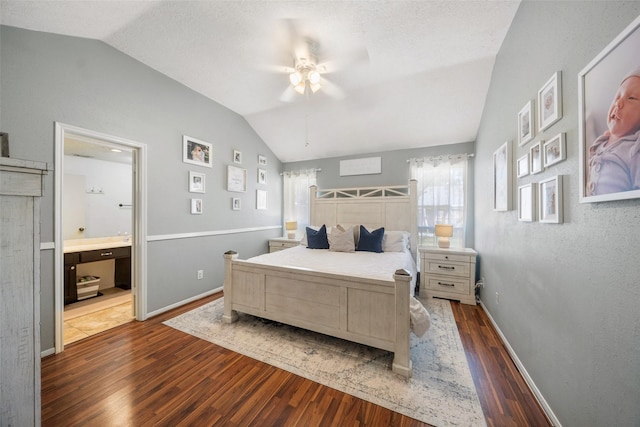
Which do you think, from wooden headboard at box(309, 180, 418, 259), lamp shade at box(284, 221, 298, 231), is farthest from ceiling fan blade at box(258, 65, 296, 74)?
lamp shade at box(284, 221, 298, 231)

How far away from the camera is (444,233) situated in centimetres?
330

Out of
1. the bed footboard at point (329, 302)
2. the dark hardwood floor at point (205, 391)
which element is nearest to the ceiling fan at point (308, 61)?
the bed footboard at point (329, 302)

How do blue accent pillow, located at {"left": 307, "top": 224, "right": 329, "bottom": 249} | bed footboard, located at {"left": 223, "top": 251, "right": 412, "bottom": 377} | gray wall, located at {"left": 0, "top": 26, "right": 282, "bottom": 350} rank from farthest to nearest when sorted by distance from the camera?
blue accent pillow, located at {"left": 307, "top": 224, "right": 329, "bottom": 249} → gray wall, located at {"left": 0, "top": 26, "right": 282, "bottom": 350} → bed footboard, located at {"left": 223, "top": 251, "right": 412, "bottom": 377}

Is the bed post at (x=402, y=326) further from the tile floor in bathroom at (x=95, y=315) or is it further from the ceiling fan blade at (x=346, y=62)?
the tile floor in bathroom at (x=95, y=315)

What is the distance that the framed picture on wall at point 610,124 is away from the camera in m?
0.85

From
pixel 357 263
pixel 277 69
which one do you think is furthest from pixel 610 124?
pixel 277 69

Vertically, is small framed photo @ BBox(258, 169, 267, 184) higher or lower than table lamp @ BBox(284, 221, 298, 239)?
higher

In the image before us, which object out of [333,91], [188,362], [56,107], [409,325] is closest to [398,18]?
[333,91]

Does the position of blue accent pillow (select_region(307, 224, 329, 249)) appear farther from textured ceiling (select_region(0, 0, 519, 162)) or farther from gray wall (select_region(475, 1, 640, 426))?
gray wall (select_region(475, 1, 640, 426))

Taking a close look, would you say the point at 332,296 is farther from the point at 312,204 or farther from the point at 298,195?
the point at 298,195

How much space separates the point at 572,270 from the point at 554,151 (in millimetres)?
693

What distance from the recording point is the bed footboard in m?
1.70

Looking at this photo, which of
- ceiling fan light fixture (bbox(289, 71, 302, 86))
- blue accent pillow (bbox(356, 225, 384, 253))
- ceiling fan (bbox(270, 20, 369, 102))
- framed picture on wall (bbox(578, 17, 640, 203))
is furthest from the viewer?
blue accent pillow (bbox(356, 225, 384, 253))

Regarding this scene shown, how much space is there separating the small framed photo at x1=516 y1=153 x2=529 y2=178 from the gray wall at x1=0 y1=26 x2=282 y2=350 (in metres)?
3.53
